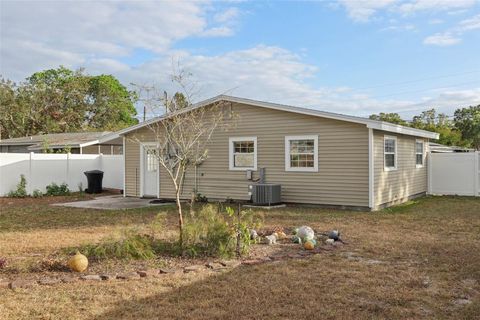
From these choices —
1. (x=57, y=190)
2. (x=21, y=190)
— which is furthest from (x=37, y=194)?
(x=57, y=190)

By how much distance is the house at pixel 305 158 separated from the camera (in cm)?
1191

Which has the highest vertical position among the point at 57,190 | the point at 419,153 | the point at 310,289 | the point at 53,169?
the point at 419,153

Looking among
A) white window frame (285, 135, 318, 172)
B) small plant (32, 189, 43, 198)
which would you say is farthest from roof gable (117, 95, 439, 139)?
small plant (32, 189, 43, 198)

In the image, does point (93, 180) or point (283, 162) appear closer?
point (283, 162)

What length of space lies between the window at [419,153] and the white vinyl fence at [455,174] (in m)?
0.73

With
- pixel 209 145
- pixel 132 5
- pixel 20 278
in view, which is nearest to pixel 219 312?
pixel 20 278

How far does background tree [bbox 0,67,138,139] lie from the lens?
38.0 metres

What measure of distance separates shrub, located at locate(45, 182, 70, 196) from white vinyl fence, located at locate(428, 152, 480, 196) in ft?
45.8

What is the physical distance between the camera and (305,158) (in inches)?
501

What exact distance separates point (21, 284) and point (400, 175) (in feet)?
38.9

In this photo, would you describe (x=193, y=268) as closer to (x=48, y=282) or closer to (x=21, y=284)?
(x=48, y=282)

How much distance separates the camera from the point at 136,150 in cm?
1570

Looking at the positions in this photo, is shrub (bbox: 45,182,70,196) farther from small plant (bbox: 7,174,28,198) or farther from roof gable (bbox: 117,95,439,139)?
roof gable (bbox: 117,95,439,139)

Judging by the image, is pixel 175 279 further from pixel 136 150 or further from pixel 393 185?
pixel 136 150
